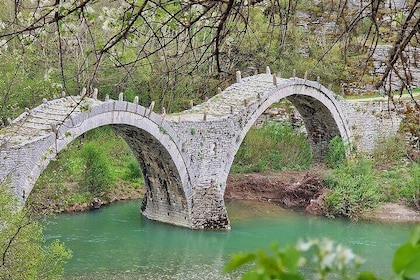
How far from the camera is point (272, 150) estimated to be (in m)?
21.9

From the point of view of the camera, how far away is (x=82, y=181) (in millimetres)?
18125

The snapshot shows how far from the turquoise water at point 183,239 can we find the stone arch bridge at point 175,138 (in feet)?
1.97

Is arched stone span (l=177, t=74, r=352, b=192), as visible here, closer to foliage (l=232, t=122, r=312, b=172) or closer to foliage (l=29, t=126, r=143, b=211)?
foliage (l=232, t=122, r=312, b=172)

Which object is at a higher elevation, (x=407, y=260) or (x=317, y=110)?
(x=317, y=110)

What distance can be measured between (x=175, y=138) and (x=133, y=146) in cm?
119

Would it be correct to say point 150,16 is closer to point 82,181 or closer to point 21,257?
point 21,257

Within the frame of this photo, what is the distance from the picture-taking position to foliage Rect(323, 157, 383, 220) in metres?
17.7

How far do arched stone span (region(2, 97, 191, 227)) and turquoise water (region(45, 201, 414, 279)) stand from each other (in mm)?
597

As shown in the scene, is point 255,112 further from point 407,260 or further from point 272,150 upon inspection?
point 407,260

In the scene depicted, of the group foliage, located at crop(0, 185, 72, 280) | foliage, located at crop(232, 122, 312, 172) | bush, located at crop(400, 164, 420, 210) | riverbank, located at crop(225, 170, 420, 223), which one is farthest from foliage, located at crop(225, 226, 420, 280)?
foliage, located at crop(232, 122, 312, 172)

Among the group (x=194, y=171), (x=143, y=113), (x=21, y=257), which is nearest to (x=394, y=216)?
(x=194, y=171)

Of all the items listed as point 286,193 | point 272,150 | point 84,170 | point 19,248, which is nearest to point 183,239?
point 84,170

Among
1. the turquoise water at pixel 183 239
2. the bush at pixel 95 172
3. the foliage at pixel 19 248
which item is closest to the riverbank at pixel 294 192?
the turquoise water at pixel 183 239

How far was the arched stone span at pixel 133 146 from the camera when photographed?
463 inches
